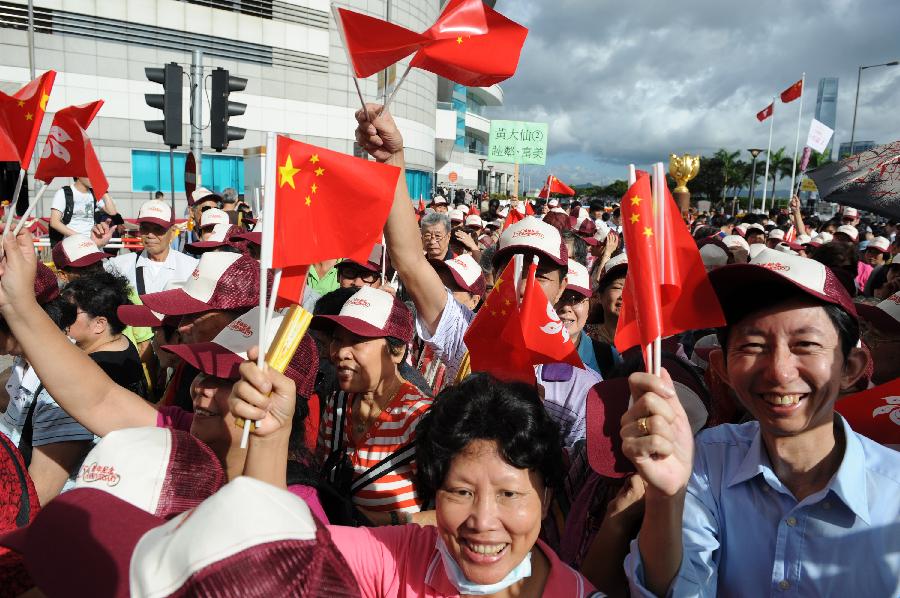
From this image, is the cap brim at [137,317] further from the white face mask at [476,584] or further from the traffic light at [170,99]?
the traffic light at [170,99]

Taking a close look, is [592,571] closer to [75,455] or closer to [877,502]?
[877,502]

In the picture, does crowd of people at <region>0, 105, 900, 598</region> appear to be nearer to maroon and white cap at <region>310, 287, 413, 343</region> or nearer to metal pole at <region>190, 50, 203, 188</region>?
maroon and white cap at <region>310, 287, 413, 343</region>

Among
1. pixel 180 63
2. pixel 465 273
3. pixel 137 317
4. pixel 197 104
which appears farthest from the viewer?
pixel 180 63

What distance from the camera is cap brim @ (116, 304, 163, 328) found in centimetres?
315

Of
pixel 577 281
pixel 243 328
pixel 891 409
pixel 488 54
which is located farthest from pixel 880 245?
pixel 243 328

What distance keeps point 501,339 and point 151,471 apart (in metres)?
1.47

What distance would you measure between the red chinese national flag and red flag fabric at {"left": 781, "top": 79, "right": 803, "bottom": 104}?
1851 cm

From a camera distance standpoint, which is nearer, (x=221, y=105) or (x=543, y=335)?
(x=543, y=335)

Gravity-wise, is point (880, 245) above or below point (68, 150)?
below

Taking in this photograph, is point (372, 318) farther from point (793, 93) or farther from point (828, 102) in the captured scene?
point (828, 102)

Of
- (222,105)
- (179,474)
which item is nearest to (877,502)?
(179,474)

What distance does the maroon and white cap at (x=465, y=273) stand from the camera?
424 centimetres

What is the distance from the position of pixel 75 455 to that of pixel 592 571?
202 centimetres

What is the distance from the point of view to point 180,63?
22250 millimetres
